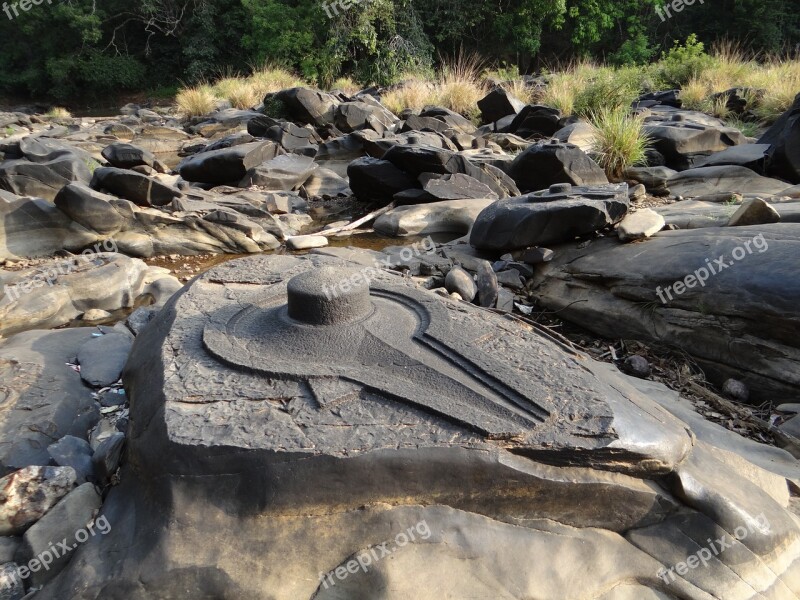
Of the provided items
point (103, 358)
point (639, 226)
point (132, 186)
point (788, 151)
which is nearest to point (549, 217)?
point (639, 226)

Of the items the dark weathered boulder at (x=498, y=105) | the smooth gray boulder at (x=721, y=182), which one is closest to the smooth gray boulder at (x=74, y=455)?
the smooth gray boulder at (x=721, y=182)

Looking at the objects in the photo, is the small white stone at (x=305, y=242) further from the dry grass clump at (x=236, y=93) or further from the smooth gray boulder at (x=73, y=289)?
the dry grass clump at (x=236, y=93)

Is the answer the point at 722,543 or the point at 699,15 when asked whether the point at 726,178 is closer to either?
the point at 722,543

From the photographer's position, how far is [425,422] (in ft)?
Result: 6.21

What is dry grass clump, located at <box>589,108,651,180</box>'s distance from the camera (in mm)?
6957

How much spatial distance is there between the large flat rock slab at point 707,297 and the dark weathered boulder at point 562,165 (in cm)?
228

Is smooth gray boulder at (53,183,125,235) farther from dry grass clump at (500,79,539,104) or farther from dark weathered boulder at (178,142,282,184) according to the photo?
dry grass clump at (500,79,539,104)

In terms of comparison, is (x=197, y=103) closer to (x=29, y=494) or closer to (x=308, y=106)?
(x=308, y=106)

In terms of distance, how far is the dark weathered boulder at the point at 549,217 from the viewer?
173 inches

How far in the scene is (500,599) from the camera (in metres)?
1.67

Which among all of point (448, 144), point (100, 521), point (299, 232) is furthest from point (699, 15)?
point (100, 521)

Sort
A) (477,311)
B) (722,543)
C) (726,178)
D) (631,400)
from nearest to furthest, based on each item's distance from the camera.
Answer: (722,543)
(631,400)
(477,311)
(726,178)

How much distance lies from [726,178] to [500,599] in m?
6.11

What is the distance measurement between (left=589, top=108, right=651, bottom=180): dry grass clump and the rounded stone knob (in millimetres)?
5545
